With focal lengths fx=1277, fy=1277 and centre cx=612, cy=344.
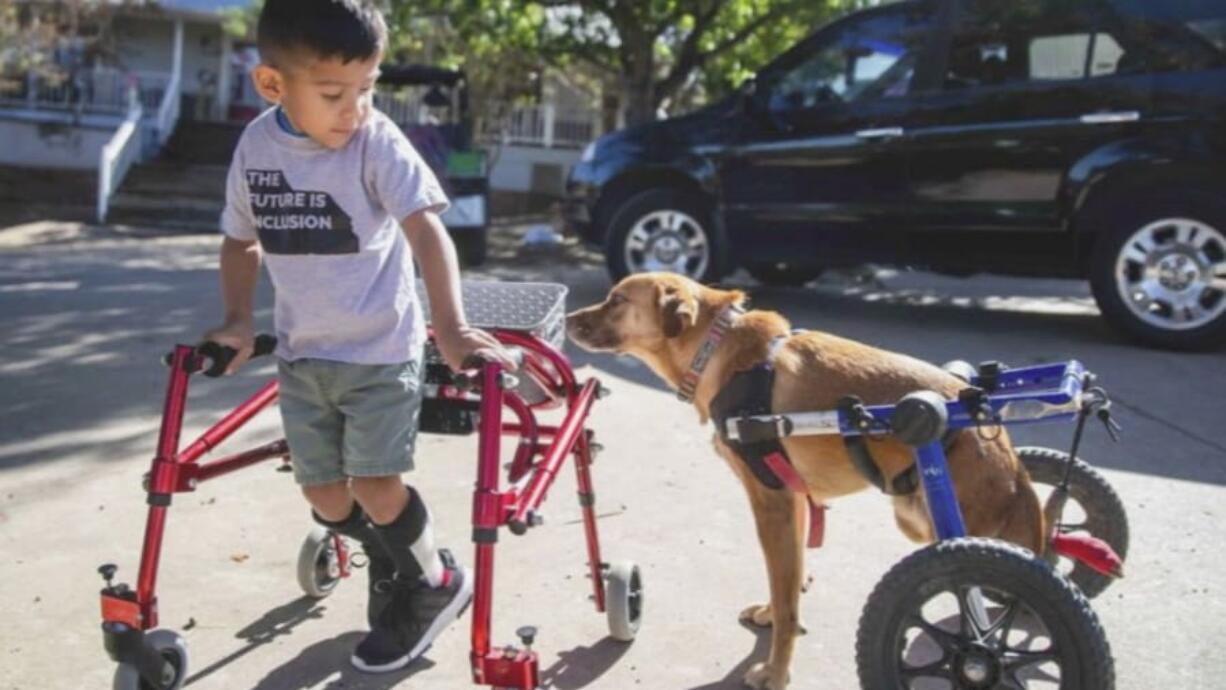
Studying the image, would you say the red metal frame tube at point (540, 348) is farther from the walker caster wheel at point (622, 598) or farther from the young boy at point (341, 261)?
the walker caster wheel at point (622, 598)

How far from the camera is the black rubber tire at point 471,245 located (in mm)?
12430

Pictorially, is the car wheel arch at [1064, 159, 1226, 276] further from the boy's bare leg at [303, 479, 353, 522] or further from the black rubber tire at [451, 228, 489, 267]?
the black rubber tire at [451, 228, 489, 267]

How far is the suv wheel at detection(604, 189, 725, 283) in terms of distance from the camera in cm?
896

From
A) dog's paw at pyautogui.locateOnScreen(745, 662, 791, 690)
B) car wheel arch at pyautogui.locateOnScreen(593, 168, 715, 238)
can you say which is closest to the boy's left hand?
dog's paw at pyautogui.locateOnScreen(745, 662, 791, 690)

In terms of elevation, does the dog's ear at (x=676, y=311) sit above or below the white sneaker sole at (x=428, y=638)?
above

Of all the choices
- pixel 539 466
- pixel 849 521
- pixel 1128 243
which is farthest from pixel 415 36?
pixel 539 466

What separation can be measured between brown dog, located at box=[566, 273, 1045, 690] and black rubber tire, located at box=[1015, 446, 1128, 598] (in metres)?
0.42

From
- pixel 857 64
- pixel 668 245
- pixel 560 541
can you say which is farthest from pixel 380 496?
pixel 857 64

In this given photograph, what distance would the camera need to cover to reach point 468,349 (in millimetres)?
2740

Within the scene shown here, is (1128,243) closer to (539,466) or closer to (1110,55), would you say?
(1110,55)

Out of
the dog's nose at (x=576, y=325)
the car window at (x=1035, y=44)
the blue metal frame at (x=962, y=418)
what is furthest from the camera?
the car window at (x=1035, y=44)

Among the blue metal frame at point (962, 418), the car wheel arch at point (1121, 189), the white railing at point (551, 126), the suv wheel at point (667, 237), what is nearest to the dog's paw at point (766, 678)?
the blue metal frame at point (962, 418)

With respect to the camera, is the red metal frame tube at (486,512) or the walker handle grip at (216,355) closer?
the red metal frame tube at (486,512)

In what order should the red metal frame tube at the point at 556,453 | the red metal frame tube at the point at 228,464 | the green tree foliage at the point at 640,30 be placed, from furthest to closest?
the green tree foliage at the point at 640,30, the red metal frame tube at the point at 228,464, the red metal frame tube at the point at 556,453
